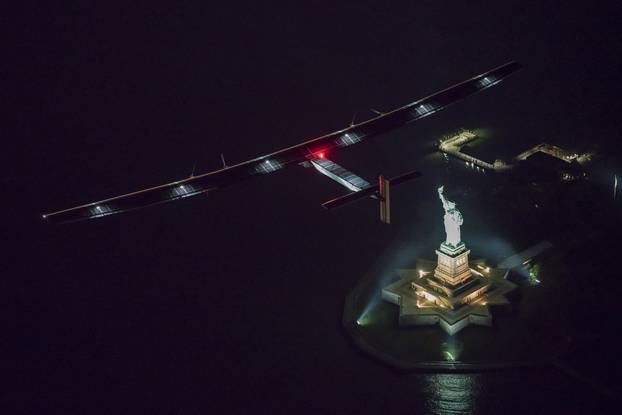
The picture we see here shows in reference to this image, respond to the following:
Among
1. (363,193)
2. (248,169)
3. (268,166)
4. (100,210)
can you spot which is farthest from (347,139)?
(100,210)

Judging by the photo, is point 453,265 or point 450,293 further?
point 453,265

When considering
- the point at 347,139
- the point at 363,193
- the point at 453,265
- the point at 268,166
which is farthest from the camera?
the point at 347,139

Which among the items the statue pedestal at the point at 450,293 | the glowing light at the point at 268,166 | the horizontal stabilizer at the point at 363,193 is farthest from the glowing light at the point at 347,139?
the statue pedestal at the point at 450,293

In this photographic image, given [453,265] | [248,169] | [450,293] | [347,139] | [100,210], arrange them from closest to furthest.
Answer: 1. [450,293]
2. [453,265]
3. [100,210]
4. [248,169]
5. [347,139]

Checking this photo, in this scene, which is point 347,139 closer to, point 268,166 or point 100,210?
point 268,166

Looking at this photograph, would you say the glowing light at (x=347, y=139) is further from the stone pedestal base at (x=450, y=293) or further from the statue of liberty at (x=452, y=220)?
the stone pedestal base at (x=450, y=293)

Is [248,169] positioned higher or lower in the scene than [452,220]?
higher
